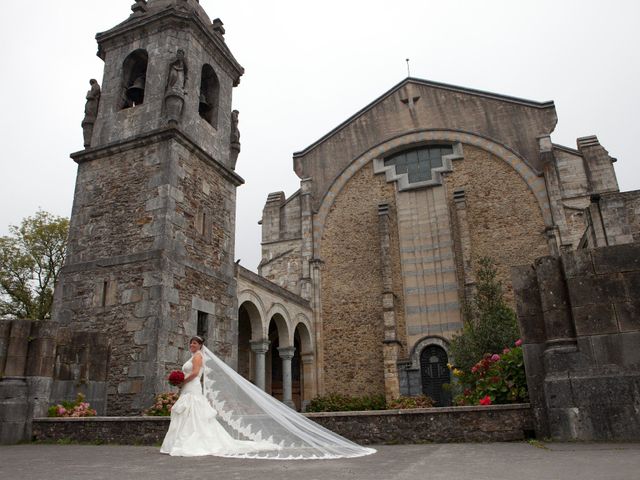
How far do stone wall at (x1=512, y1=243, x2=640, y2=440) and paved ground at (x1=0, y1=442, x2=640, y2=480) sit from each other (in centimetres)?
42

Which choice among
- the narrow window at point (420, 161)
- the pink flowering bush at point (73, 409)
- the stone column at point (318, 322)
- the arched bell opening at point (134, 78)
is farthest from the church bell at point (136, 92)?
the narrow window at point (420, 161)

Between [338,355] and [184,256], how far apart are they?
34.2ft

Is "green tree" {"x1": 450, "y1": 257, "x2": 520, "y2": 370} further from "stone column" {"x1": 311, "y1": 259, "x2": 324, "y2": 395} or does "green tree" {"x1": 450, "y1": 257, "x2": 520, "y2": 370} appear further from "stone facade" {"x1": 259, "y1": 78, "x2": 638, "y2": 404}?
"stone column" {"x1": 311, "y1": 259, "x2": 324, "y2": 395}

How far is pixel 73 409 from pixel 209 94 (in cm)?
851

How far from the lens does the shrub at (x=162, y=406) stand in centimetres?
827

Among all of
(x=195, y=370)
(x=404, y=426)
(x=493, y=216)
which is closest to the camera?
(x=195, y=370)

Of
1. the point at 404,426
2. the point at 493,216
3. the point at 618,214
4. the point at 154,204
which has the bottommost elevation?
the point at 404,426

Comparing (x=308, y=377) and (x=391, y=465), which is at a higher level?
(x=308, y=377)

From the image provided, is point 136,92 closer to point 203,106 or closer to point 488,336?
point 203,106

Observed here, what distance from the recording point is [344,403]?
16.6 m

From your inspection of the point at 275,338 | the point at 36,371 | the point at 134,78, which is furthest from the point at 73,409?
the point at 275,338

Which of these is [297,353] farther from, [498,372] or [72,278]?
[498,372]

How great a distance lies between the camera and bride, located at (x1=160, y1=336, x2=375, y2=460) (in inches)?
202

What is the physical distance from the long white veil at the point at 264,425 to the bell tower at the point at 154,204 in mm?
3583
